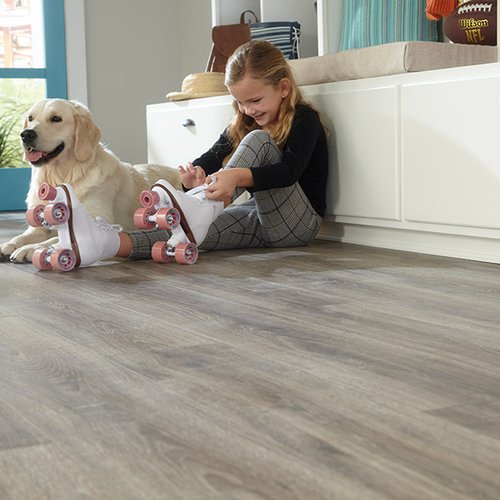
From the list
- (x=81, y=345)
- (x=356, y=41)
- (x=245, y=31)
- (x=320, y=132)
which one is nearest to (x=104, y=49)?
(x=245, y=31)

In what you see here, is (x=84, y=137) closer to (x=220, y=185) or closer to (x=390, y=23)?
(x=220, y=185)

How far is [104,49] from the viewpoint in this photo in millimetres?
5043

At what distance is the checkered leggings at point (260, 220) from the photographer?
2715mm

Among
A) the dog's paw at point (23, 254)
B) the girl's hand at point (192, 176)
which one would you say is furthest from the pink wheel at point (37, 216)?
the girl's hand at point (192, 176)

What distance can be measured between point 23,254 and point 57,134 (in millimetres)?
450

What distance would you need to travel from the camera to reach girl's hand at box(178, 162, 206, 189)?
8.78ft

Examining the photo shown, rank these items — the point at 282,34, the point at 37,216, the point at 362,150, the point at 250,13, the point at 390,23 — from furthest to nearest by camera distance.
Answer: the point at 250,13, the point at 282,34, the point at 390,23, the point at 362,150, the point at 37,216

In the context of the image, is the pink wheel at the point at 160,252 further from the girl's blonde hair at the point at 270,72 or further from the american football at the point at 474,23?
the american football at the point at 474,23

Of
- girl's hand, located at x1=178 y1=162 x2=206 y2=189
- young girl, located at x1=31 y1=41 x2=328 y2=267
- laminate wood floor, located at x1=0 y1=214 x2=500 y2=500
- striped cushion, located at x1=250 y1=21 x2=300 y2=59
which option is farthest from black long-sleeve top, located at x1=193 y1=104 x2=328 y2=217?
striped cushion, located at x1=250 y1=21 x2=300 y2=59

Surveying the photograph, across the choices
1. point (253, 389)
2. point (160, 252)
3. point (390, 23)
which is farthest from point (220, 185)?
point (253, 389)

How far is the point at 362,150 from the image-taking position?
2.88 meters

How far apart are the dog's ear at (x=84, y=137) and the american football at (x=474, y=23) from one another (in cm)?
124

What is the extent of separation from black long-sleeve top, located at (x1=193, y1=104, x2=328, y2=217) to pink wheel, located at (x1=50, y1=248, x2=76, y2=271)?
22.6 inches

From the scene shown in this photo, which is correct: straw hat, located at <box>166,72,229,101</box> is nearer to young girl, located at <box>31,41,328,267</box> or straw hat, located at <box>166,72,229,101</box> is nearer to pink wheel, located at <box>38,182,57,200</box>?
young girl, located at <box>31,41,328,267</box>
